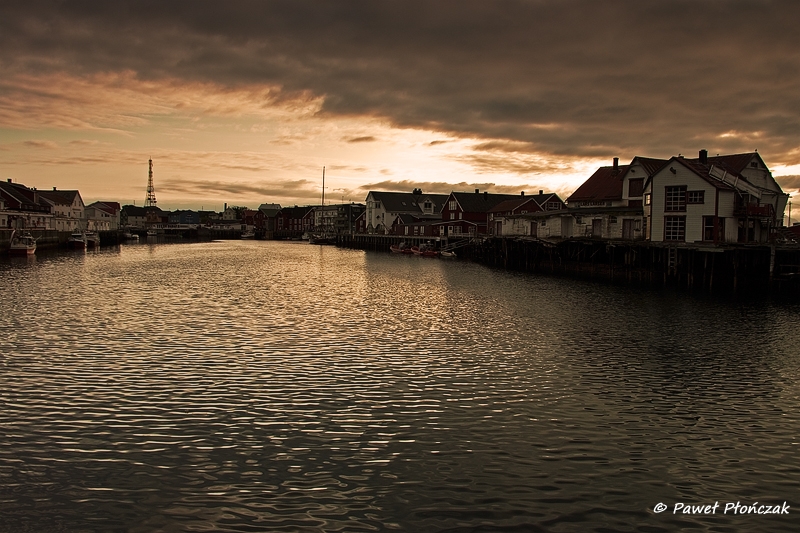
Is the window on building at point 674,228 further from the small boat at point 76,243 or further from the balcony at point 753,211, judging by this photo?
the small boat at point 76,243

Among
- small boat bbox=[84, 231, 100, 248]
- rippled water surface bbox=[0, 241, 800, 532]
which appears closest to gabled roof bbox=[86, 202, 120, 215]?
small boat bbox=[84, 231, 100, 248]

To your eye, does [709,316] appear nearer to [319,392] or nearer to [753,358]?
[753,358]

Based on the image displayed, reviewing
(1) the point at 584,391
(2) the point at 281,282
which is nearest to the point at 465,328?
(1) the point at 584,391

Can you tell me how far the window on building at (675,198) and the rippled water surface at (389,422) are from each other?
24648mm

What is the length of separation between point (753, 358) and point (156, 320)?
1006 inches

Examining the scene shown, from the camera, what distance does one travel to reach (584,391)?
57.4 feet

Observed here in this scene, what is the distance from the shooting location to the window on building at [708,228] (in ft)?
168

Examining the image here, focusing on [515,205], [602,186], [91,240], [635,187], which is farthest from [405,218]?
[635,187]

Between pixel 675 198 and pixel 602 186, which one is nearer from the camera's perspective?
pixel 675 198

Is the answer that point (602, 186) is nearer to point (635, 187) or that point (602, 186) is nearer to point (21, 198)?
point (635, 187)

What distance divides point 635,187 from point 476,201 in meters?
49.7

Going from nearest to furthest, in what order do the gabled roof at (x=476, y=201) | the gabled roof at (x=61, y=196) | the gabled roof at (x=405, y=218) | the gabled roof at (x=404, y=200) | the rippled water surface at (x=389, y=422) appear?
the rippled water surface at (x=389, y=422) < the gabled roof at (x=476, y=201) < the gabled roof at (x=405, y=218) < the gabled roof at (x=61, y=196) < the gabled roof at (x=404, y=200)

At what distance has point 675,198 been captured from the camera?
176ft

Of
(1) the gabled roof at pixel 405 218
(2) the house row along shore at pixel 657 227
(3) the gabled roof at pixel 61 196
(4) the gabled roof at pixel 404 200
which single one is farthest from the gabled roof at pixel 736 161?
(3) the gabled roof at pixel 61 196
